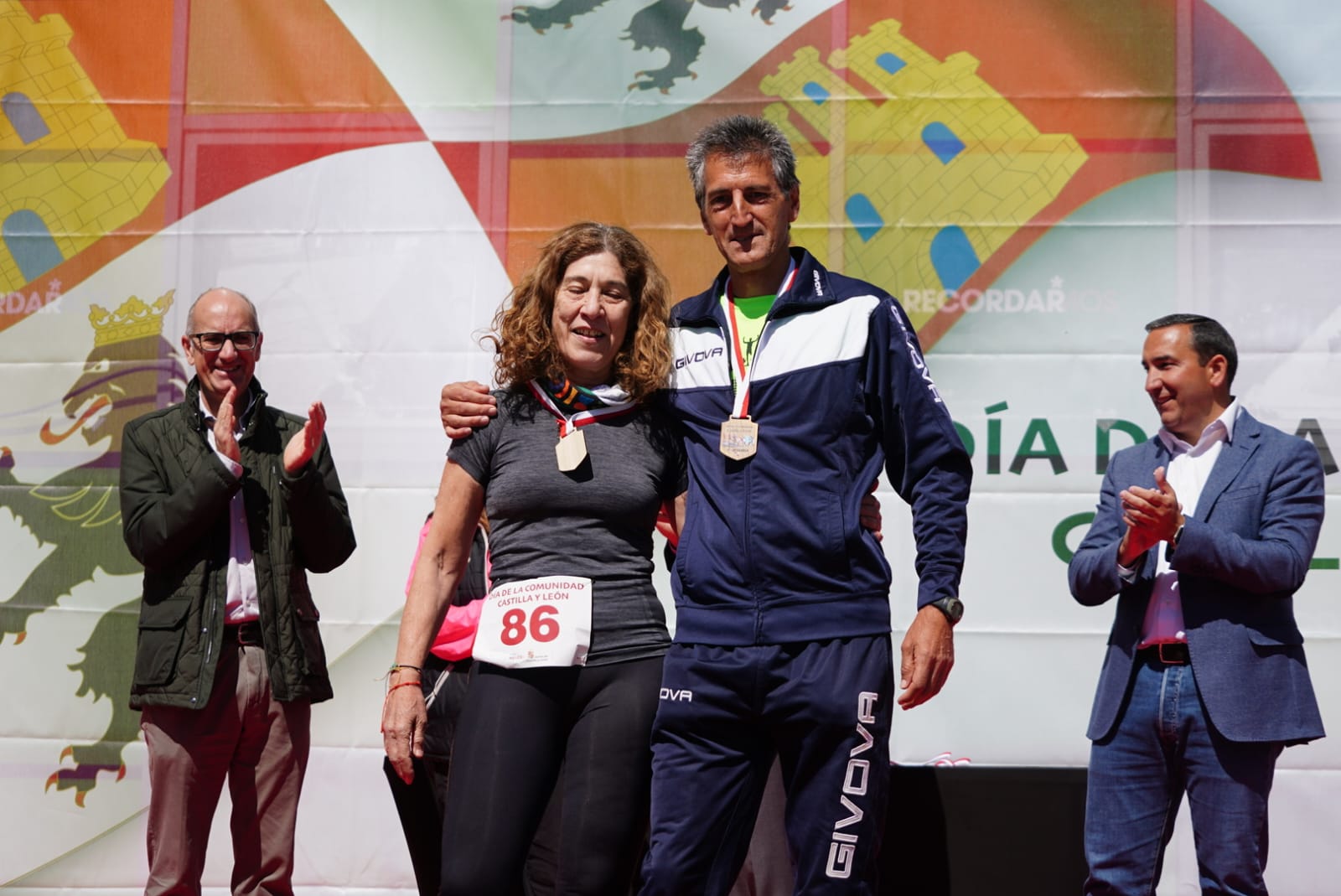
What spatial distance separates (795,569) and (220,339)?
1.80 metres

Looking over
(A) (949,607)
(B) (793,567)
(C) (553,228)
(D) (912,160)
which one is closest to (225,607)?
(C) (553,228)

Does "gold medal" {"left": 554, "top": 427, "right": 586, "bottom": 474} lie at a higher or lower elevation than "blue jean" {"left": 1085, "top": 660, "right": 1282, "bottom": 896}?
higher

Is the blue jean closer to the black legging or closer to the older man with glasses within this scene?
the black legging

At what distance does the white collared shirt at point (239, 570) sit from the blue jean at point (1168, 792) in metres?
1.97

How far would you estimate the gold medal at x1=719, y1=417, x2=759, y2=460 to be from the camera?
2127 millimetres

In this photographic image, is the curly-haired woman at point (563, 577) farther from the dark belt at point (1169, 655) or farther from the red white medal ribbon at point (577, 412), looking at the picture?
the dark belt at point (1169, 655)

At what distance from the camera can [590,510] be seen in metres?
2.16

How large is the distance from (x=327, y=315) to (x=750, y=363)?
217 centimetres

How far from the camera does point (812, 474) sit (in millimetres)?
2107

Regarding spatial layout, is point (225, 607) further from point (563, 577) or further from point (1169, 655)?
point (1169, 655)

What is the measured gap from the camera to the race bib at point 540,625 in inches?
81.8

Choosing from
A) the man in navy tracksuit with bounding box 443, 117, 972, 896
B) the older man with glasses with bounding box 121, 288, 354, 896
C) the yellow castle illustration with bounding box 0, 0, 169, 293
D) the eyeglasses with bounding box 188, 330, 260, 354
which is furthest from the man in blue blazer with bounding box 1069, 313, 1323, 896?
the yellow castle illustration with bounding box 0, 0, 169, 293

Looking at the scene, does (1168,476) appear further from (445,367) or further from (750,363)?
(445,367)

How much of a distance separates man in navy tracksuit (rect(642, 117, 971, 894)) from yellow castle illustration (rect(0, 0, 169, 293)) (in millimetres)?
2547
